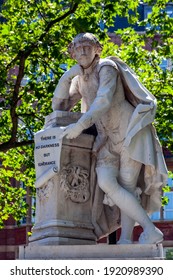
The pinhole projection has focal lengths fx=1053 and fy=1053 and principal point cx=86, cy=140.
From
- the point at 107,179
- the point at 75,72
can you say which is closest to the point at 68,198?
the point at 107,179

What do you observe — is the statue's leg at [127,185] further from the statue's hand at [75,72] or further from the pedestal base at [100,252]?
the statue's hand at [75,72]

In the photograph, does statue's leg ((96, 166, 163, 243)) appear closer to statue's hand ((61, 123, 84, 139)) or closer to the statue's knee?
the statue's knee

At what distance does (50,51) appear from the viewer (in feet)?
75.6

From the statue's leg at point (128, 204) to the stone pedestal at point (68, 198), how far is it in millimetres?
384

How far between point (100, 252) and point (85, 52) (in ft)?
8.30

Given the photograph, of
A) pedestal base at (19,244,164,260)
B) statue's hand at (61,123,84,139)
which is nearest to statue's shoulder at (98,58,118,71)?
statue's hand at (61,123,84,139)

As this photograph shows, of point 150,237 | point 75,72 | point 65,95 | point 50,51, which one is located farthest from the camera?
point 50,51

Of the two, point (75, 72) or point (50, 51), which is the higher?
point (50, 51)

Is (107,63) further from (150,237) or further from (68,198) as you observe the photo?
(150,237)

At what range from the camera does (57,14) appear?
2369 centimetres

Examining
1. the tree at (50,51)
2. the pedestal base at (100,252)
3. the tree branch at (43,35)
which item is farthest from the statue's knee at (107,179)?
the tree branch at (43,35)

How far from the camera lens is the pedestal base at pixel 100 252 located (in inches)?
457
